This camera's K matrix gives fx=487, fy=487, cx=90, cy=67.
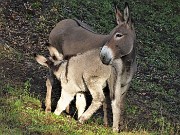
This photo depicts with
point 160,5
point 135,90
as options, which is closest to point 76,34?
point 135,90

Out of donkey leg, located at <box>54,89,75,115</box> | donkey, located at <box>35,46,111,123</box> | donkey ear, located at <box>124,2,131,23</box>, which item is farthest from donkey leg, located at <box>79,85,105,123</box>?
donkey ear, located at <box>124,2,131,23</box>

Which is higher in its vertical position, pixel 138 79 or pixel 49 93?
pixel 49 93

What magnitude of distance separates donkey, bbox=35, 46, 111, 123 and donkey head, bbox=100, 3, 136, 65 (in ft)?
0.72

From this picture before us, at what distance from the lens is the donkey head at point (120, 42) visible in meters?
7.97

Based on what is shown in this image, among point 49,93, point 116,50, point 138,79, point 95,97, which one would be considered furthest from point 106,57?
point 138,79

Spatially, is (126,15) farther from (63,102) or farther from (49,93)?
(49,93)

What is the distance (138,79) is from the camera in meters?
12.2

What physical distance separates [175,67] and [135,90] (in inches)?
119

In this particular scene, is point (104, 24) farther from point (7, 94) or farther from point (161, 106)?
point (7, 94)

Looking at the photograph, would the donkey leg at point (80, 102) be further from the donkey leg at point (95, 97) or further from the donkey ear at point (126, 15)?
the donkey ear at point (126, 15)

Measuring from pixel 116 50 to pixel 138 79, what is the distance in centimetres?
415

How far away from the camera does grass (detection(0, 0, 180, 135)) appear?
7473 mm

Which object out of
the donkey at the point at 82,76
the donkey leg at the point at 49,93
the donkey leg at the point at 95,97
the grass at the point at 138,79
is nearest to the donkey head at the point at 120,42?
the donkey at the point at 82,76

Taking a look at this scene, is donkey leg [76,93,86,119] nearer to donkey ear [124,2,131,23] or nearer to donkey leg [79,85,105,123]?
donkey leg [79,85,105,123]
